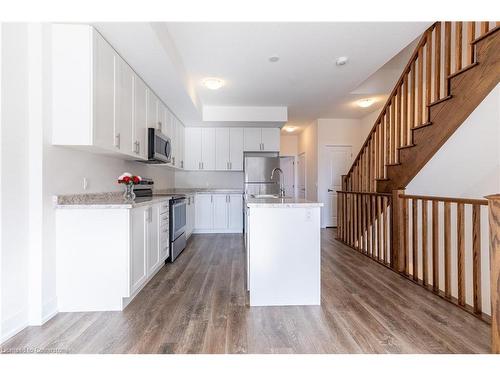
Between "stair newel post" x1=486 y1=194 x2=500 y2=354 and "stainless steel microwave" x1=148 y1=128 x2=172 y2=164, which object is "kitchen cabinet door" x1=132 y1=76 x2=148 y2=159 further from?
"stair newel post" x1=486 y1=194 x2=500 y2=354

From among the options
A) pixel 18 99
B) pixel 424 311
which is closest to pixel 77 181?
pixel 18 99

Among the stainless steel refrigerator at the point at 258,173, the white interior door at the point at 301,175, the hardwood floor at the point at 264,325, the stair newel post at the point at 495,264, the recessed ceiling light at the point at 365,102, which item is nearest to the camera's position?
the stair newel post at the point at 495,264

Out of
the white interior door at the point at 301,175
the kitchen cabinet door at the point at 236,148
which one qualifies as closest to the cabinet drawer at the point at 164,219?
the kitchen cabinet door at the point at 236,148

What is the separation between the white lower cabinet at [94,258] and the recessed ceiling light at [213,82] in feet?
7.93

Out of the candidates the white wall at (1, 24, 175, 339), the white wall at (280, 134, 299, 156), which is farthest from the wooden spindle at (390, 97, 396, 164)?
the white wall at (280, 134, 299, 156)

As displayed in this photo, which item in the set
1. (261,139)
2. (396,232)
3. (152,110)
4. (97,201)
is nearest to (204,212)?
(261,139)

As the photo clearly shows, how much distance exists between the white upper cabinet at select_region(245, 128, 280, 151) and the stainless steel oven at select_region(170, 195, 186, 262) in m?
2.13

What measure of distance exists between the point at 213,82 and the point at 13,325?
3408 mm

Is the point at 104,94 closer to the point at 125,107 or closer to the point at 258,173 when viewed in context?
the point at 125,107

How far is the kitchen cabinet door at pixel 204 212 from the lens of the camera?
213 inches

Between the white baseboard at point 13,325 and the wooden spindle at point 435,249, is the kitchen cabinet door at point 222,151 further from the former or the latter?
the white baseboard at point 13,325

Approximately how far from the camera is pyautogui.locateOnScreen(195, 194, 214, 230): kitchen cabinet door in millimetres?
A: 5410

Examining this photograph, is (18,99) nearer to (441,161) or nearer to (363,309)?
(363,309)
